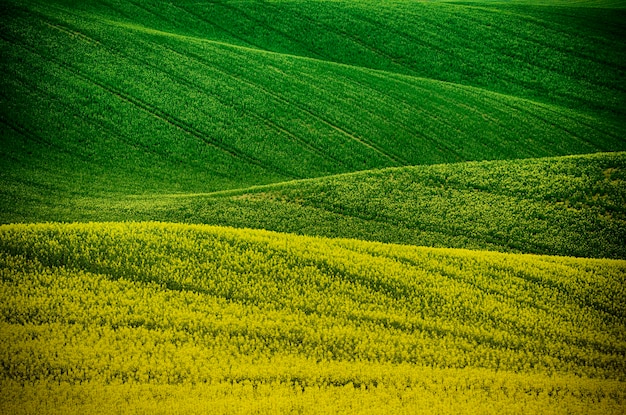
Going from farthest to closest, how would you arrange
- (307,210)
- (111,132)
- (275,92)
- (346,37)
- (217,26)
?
(346,37), (217,26), (275,92), (111,132), (307,210)

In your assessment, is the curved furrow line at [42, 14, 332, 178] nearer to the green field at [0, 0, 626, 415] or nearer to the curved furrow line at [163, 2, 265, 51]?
the green field at [0, 0, 626, 415]

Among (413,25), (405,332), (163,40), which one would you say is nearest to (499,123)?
(413,25)

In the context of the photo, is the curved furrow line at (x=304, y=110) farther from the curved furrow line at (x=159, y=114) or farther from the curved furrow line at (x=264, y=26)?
the curved furrow line at (x=264, y=26)

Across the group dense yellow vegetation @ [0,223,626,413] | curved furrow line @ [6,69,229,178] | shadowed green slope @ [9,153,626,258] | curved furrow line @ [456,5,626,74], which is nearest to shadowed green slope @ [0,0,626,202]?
curved furrow line @ [6,69,229,178]

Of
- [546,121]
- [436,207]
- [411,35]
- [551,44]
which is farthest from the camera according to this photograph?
[551,44]

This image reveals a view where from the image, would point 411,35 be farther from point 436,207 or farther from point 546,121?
point 436,207

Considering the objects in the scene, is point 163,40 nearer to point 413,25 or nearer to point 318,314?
point 413,25

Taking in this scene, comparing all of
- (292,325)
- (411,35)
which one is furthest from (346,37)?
(292,325)
